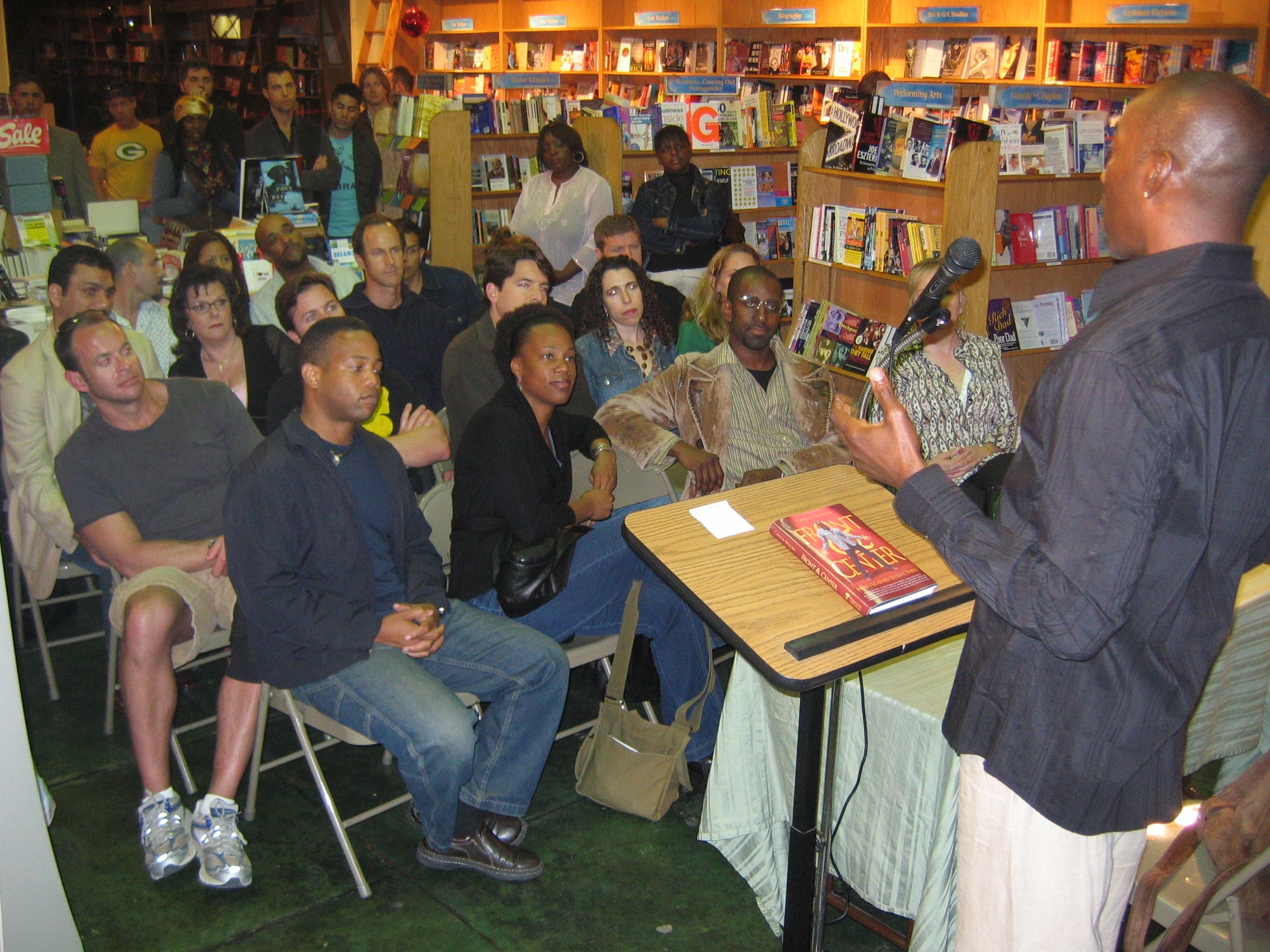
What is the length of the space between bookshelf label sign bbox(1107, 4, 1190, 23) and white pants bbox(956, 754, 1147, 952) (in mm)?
6682

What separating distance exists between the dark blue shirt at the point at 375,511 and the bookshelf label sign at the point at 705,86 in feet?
16.6

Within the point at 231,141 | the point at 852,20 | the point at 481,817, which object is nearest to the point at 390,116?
the point at 231,141

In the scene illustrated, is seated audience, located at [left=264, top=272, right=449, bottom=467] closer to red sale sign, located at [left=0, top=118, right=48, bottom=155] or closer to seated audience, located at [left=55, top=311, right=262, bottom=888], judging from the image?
seated audience, located at [left=55, top=311, right=262, bottom=888]

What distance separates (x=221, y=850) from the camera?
2512mm

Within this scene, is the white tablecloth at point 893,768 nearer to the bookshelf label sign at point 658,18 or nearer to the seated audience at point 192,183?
the seated audience at point 192,183

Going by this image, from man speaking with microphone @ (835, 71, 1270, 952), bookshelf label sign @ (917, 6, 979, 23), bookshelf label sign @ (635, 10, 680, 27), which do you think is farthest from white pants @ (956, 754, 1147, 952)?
bookshelf label sign @ (635, 10, 680, 27)

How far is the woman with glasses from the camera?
3.65 metres

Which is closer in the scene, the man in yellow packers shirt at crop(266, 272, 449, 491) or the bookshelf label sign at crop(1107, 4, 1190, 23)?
the man in yellow packers shirt at crop(266, 272, 449, 491)

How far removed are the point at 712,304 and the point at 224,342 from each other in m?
1.88

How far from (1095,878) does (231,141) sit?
636 centimetres

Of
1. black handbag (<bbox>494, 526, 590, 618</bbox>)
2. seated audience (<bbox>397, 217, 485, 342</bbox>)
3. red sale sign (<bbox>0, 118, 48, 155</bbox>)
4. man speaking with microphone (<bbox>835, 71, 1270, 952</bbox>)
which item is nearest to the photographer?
man speaking with microphone (<bbox>835, 71, 1270, 952</bbox>)

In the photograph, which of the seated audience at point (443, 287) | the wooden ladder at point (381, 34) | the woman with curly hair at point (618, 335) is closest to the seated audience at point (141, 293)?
the seated audience at point (443, 287)

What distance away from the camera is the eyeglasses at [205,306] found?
364cm

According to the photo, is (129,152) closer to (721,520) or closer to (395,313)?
(395,313)
